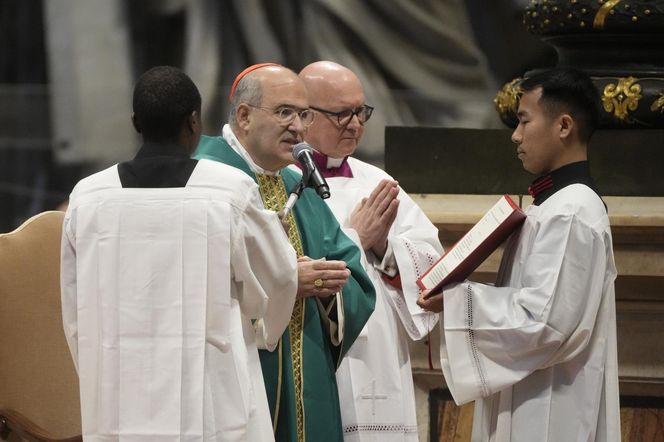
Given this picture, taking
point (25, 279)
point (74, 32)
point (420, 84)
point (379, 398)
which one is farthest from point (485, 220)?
point (74, 32)

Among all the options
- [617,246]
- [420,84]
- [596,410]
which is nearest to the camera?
[596,410]

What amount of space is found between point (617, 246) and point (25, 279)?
83.4 inches

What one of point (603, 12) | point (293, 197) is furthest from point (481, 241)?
point (603, 12)

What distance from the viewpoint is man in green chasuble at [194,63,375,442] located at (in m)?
3.97

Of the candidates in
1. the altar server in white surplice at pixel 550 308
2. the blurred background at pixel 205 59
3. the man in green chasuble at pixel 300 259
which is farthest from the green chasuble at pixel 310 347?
the blurred background at pixel 205 59

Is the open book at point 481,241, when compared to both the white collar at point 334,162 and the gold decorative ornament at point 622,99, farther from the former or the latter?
the gold decorative ornament at point 622,99

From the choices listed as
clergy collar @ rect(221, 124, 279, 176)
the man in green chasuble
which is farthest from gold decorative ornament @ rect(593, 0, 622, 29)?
clergy collar @ rect(221, 124, 279, 176)

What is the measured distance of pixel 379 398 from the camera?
4.53 metres

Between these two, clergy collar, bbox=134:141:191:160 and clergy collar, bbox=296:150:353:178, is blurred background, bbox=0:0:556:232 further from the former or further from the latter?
clergy collar, bbox=134:141:191:160

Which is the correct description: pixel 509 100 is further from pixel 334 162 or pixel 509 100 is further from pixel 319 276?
pixel 319 276

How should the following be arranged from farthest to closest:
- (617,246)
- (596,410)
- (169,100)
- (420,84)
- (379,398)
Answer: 1. (420,84)
2. (617,246)
3. (379,398)
4. (596,410)
5. (169,100)

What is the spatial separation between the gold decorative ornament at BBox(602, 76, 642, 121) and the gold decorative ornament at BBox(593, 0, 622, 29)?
0.80ft

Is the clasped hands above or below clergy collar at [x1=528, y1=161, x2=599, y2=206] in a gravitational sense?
below

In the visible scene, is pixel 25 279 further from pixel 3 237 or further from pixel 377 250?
pixel 377 250
